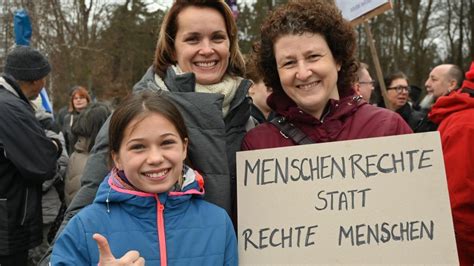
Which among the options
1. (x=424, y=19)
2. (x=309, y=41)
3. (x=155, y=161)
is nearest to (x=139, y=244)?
(x=155, y=161)

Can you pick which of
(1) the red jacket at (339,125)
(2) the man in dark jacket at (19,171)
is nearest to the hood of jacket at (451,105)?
(1) the red jacket at (339,125)

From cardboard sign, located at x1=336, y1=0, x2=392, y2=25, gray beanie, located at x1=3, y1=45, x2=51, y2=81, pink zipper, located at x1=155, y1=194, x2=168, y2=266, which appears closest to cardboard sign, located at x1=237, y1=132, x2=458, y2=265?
pink zipper, located at x1=155, y1=194, x2=168, y2=266

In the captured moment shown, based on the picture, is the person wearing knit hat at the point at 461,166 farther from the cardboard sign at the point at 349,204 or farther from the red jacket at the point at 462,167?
the cardboard sign at the point at 349,204

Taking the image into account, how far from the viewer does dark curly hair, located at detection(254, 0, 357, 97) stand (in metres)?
2.25

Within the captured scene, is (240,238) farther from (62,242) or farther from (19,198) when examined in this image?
(19,198)

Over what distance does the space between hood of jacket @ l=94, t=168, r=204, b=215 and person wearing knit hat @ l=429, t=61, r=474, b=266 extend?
121 centimetres

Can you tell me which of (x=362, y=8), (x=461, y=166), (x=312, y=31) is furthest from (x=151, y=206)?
(x=362, y=8)

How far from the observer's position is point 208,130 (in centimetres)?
217

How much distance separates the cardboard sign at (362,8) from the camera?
5625mm

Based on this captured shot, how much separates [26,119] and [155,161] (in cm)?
231

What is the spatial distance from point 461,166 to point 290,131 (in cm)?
84

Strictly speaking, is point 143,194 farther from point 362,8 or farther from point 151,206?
point 362,8

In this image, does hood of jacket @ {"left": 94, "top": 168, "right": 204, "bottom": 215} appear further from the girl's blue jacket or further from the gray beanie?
the gray beanie

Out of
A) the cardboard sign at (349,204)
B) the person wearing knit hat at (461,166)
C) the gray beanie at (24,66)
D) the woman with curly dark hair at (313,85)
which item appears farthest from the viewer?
the gray beanie at (24,66)
